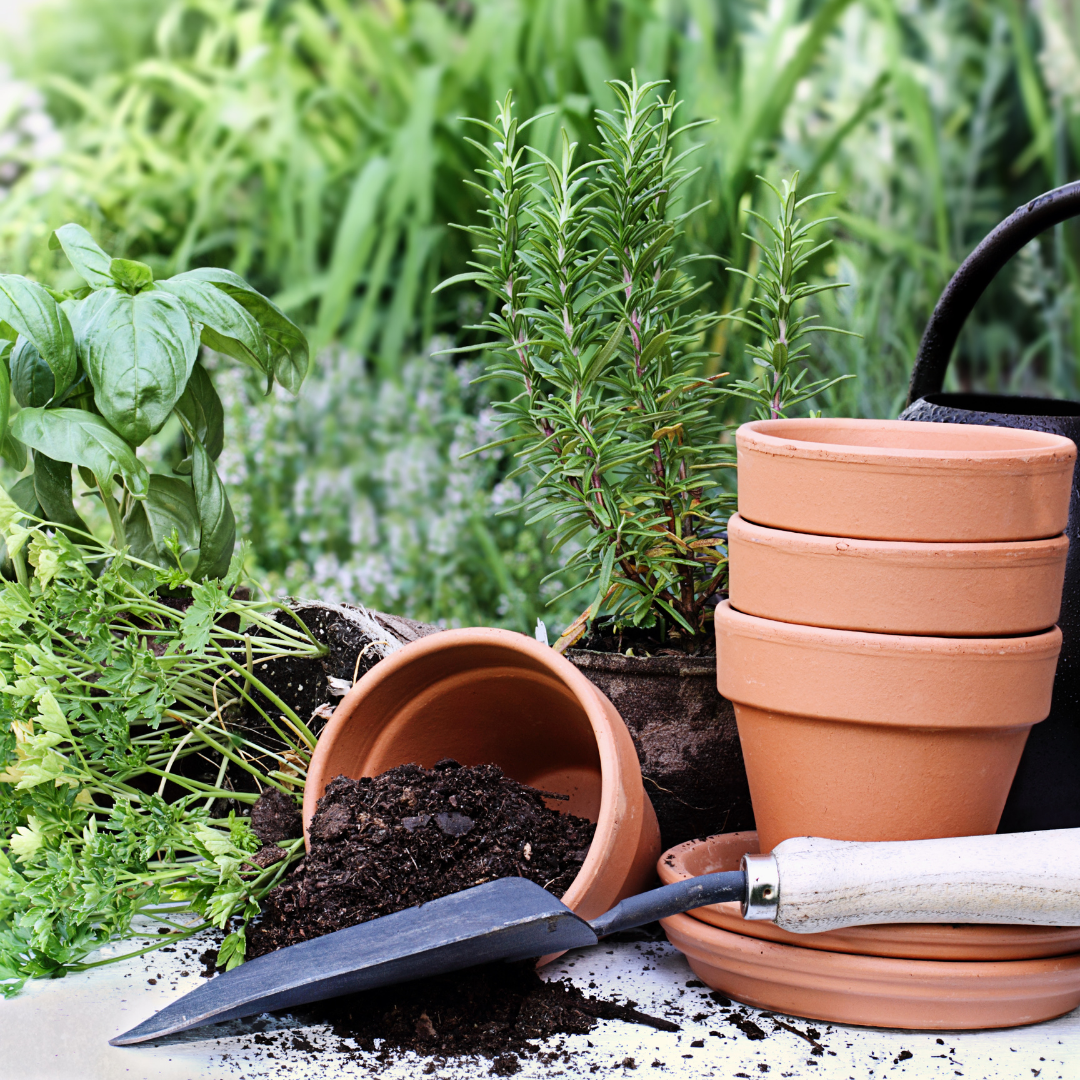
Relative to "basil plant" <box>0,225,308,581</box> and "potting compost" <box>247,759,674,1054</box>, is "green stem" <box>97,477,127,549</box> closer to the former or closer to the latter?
"basil plant" <box>0,225,308,581</box>

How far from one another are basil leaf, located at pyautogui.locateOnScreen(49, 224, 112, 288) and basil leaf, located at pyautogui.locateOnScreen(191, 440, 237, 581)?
17 centimetres

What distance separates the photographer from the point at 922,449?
787mm

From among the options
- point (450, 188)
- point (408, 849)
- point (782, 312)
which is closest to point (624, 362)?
point (782, 312)

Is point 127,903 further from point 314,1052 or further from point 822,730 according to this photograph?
point 822,730

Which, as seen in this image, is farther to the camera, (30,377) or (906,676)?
(30,377)

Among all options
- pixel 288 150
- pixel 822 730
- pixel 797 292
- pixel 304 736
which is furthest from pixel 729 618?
pixel 288 150

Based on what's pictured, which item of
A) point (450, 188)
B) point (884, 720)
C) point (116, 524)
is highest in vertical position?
point (450, 188)

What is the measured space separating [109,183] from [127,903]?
2.05 metres

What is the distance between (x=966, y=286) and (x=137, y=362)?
2.42 feet

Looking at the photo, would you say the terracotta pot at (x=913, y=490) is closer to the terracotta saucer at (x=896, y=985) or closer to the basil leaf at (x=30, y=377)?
the terracotta saucer at (x=896, y=985)

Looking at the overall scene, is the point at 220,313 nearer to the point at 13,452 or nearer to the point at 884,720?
the point at 13,452

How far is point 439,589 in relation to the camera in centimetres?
181

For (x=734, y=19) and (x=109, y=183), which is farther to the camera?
(x=734, y=19)

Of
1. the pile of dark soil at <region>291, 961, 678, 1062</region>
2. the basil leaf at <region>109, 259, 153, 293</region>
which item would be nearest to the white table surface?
the pile of dark soil at <region>291, 961, 678, 1062</region>
